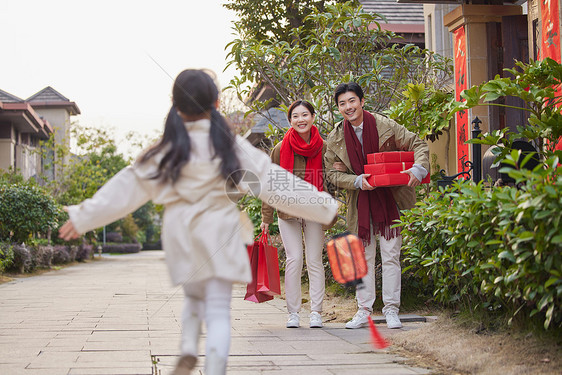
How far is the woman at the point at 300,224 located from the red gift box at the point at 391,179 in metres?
0.64

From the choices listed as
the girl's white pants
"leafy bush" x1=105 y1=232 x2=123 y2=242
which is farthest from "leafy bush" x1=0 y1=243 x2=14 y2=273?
"leafy bush" x1=105 y1=232 x2=123 y2=242

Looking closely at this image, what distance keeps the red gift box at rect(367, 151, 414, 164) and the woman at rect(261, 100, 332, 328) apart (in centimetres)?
59

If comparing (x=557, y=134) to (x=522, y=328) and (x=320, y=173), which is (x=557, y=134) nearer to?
(x=522, y=328)

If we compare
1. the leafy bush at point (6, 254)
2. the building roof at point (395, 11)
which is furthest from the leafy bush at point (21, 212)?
the building roof at point (395, 11)

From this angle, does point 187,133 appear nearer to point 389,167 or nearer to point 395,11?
point 389,167

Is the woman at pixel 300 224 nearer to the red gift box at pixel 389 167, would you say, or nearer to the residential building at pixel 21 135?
the red gift box at pixel 389 167

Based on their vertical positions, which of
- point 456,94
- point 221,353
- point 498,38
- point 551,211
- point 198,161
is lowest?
point 221,353

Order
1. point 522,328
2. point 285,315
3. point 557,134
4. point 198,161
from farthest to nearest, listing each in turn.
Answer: point 285,315 → point 557,134 → point 522,328 → point 198,161

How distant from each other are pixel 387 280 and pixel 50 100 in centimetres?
3661

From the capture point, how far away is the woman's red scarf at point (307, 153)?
5809mm

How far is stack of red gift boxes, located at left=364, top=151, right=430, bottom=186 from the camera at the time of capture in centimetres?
542

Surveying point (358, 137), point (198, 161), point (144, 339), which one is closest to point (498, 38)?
point (358, 137)

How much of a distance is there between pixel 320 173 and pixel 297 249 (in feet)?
2.35

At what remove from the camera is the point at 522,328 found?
13.5 ft
